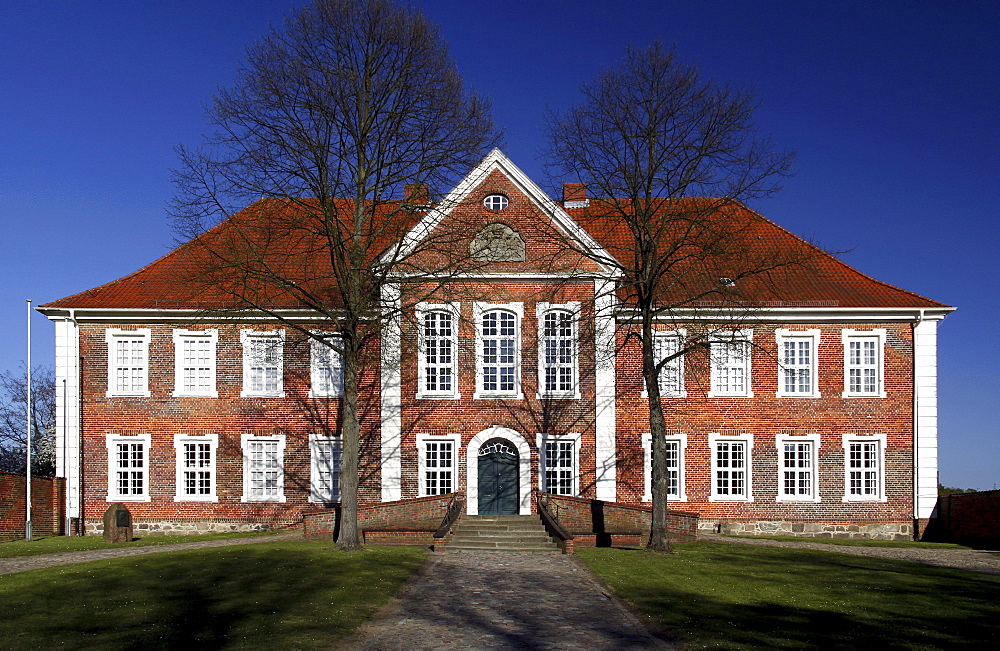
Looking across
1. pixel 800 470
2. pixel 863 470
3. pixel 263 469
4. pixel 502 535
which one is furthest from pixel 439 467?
pixel 863 470

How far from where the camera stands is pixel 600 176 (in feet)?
68.4

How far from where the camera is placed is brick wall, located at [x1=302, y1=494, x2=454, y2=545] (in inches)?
866

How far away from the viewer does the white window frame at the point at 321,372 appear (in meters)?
27.8

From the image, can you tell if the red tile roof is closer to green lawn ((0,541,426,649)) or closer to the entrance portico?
the entrance portico

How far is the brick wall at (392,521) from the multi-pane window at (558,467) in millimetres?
3474

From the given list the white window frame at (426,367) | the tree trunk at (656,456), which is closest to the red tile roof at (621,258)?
the white window frame at (426,367)

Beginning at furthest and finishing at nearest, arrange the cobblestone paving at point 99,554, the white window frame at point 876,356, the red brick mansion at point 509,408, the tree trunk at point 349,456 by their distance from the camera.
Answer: the white window frame at point 876,356 → the red brick mansion at point 509,408 → the tree trunk at point 349,456 → the cobblestone paving at point 99,554

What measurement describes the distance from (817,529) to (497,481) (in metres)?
10.2

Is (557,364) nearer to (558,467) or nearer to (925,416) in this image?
(558,467)

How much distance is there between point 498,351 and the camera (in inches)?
1071

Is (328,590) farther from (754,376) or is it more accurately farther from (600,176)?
(754,376)

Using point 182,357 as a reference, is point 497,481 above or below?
below

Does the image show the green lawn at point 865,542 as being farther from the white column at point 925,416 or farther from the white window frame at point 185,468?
the white window frame at point 185,468

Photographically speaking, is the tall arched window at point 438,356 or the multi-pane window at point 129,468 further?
the multi-pane window at point 129,468
